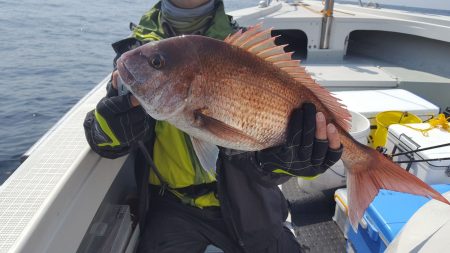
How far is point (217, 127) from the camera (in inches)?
56.9

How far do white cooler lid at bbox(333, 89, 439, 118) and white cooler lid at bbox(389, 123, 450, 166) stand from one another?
20.1 inches

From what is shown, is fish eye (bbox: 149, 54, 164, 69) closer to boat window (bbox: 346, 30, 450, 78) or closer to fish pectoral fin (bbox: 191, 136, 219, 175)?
fish pectoral fin (bbox: 191, 136, 219, 175)

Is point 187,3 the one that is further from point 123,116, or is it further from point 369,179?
point 369,179

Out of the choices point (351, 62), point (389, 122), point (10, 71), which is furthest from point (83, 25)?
point (389, 122)

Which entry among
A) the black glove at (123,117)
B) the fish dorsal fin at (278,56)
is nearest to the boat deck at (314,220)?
the fish dorsal fin at (278,56)

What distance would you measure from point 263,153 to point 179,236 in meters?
0.76

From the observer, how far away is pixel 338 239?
297 centimetres

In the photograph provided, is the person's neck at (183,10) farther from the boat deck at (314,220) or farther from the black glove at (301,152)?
the boat deck at (314,220)

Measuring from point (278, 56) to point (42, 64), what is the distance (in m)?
11.3

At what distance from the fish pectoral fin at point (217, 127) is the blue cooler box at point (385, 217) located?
47.2 inches

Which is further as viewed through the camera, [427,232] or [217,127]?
[427,232]

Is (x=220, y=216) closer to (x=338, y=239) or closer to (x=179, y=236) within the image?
(x=179, y=236)

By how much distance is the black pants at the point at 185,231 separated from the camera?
82.5 inches

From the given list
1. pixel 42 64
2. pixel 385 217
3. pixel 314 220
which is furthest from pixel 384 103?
pixel 42 64
